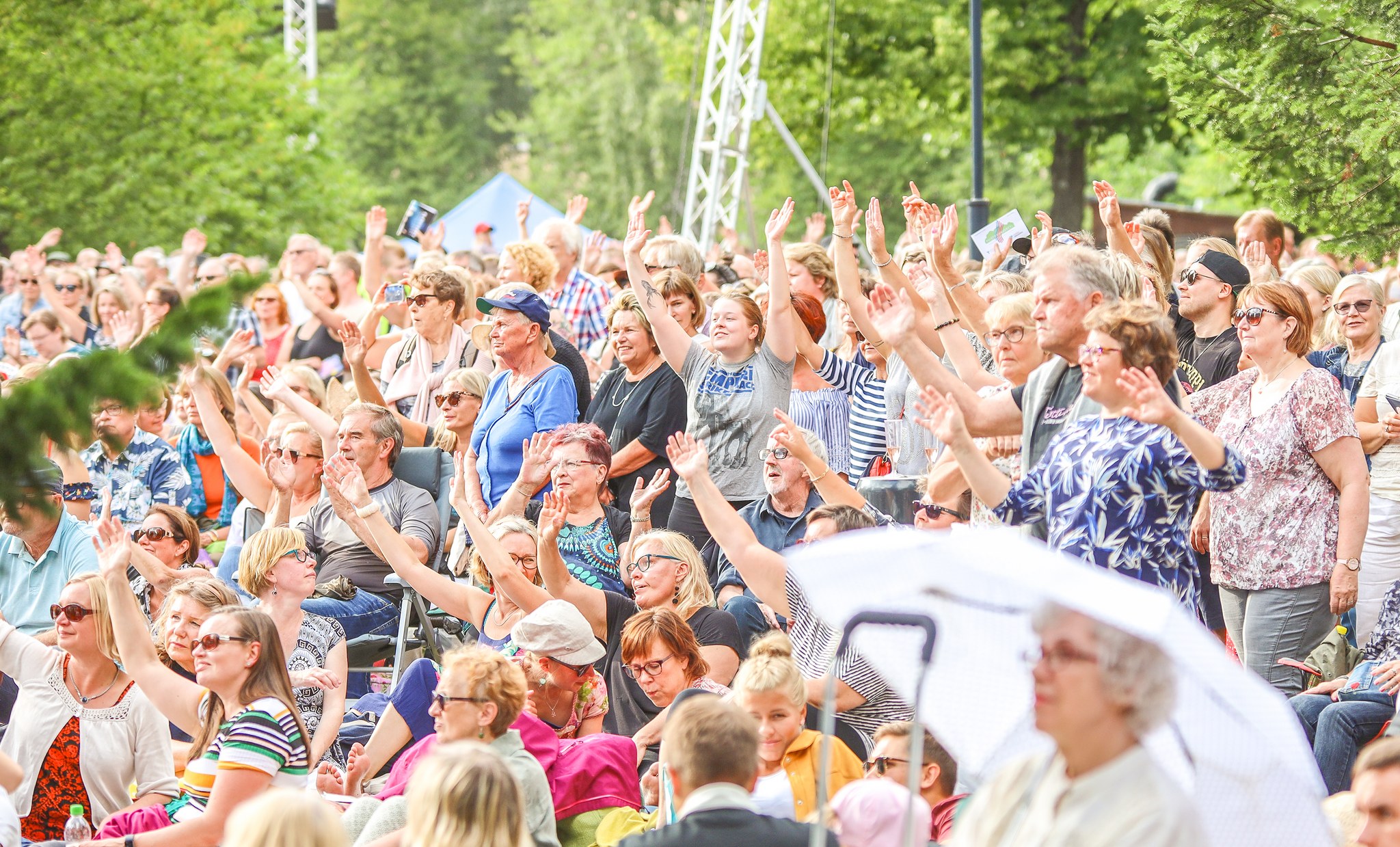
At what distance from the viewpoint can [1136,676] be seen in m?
2.48

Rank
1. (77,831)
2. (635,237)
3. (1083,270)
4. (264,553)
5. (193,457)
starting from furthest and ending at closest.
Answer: (193,457), (635,237), (264,553), (77,831), (1083,270)

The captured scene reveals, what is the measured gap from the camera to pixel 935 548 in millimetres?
2525

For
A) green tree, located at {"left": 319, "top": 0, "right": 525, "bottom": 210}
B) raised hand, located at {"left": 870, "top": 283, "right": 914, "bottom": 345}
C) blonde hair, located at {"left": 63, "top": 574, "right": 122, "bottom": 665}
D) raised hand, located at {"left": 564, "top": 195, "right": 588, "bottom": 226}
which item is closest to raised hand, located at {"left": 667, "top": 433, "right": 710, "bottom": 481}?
raised hand, located at {"left": 870, "top": 283, "right": 914, "bottom": 345}

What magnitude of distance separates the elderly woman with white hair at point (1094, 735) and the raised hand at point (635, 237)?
15.2 feet

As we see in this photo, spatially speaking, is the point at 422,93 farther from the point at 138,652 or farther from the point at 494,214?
the point at 138,652

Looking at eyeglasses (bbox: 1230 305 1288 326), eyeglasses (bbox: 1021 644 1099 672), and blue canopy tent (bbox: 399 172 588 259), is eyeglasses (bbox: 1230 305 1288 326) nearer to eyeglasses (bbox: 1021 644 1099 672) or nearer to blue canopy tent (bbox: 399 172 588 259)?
eyeglasses (bbox: 1021 644 1099 672)

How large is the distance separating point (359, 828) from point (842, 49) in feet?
53.5

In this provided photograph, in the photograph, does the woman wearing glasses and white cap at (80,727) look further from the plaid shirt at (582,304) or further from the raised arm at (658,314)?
the plaid shirt at (582,304)

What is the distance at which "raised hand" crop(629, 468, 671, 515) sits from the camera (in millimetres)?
6367

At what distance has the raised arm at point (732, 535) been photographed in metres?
4.86

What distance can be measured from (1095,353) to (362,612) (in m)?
4.14

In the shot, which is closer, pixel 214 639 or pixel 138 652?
pixel 214 639

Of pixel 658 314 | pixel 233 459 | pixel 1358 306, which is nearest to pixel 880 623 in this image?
pixel 658 314

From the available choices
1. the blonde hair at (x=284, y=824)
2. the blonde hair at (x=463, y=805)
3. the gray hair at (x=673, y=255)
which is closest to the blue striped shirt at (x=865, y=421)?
the gray hair at (x=673, y=255)
